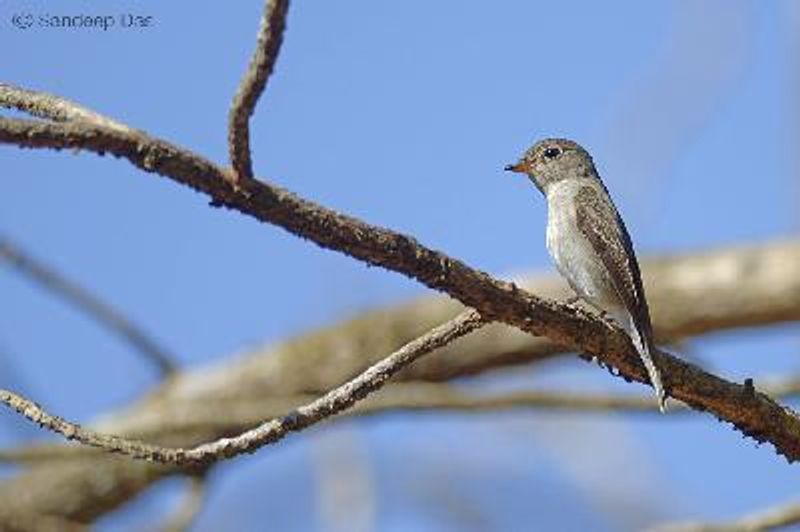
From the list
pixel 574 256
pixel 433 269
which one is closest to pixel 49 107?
pixel 433 269

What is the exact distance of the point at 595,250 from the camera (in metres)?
3.70

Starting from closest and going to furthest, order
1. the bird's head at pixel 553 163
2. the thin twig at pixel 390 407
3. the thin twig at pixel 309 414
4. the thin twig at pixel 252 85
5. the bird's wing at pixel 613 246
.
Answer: the thin twig at pixel 252 85 < the thin twig at pixel 309 414 < the bird's wing at pixel 613 246 < the bird's head at pixel 553 163 < the thin twig at pixel 390 407

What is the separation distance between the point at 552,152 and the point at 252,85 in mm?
2558

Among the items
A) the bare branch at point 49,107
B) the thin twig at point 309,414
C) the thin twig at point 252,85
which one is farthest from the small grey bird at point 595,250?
the bare branch at point 49,107

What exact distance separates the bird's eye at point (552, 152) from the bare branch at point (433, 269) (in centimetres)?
153

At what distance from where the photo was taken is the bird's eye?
4449 millimetres

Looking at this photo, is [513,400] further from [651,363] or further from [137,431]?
[651,363]

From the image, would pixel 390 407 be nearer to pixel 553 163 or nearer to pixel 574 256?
pixel 553 163

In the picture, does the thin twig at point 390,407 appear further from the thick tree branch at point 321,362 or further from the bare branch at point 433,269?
the bare branch at point 433,269

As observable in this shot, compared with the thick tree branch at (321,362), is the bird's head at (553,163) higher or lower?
lower

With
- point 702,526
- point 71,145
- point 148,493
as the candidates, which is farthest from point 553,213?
point 148,493

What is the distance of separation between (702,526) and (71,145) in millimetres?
2670

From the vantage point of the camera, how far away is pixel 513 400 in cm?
518

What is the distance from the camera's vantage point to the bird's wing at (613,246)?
3.55 meters
